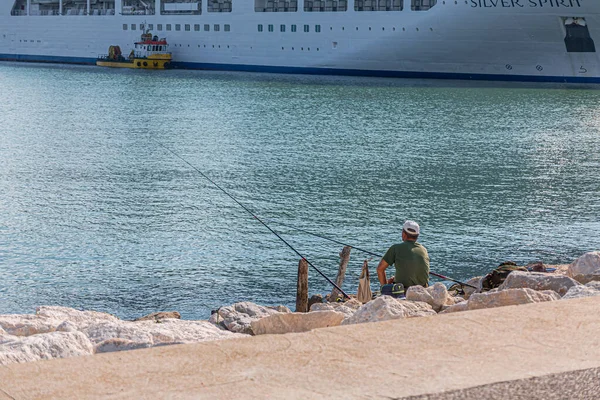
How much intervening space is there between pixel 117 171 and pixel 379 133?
1046 cm

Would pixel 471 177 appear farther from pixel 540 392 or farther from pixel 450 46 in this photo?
pixel 450 46

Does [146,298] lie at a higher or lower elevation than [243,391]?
lower

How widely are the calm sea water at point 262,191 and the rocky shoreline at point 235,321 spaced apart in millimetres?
2258

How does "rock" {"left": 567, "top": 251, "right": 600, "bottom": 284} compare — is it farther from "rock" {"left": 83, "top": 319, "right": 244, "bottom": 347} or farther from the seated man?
"rock" {"left": 83, "top": 319, "right": 244, "bottom": 347}

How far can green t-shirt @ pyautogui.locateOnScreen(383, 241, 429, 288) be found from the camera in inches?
326

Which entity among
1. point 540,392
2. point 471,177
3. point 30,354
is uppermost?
point 540,392

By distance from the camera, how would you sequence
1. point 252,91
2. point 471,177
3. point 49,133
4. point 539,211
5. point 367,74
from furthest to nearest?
1. point 367,74
2. point 252,91
3. point 49,133
4. point 471,177
5. point 539,211

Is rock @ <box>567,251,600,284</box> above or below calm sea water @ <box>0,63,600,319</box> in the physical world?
above

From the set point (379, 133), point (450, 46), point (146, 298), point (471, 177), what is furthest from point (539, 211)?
point (450, 46)

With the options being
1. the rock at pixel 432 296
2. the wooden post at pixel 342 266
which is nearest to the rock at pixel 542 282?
the rock at pixel 432 296

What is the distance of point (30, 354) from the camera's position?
4.22m

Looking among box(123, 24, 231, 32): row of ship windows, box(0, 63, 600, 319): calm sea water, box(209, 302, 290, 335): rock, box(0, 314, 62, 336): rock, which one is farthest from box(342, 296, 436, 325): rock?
box(123, 24, 231, 32): row of ship windows

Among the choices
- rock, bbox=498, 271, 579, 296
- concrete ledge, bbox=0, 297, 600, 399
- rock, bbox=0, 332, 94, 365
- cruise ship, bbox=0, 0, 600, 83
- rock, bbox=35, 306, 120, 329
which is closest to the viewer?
concrete ledge, bbox=0, 297, 600, 399

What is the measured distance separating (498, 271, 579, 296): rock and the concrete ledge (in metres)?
3.77
